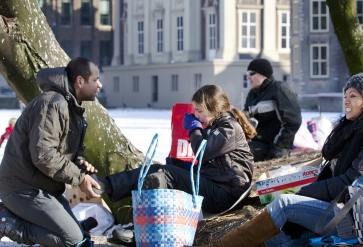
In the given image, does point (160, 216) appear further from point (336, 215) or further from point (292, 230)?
point (336, 215)

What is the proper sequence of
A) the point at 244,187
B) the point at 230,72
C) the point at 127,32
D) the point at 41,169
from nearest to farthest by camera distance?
the point at 41,169
the point at 244,187
the point at 230,72
the point at 127,32

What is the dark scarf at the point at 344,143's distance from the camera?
514 centimetres

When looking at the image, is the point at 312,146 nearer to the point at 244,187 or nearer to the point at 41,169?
the point at 244,187

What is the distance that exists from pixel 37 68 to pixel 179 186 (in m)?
2.04

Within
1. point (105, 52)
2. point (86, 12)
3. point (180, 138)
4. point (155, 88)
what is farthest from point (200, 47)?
point (180, 138)

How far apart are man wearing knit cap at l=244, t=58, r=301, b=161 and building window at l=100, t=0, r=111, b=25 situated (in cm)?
5246

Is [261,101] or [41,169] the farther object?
[261,101]

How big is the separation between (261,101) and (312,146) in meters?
2.40

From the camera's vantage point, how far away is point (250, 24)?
4956 cm

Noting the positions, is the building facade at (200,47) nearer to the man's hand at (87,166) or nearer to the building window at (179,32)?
the building window at (179,32)

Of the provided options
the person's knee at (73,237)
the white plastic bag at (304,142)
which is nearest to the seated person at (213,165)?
the person's knee at (73,237)

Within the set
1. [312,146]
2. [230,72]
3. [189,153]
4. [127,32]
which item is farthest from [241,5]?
[189,153]

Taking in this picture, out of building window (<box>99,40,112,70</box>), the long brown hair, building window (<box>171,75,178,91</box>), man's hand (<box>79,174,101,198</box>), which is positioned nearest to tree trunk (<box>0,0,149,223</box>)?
the long brown hair

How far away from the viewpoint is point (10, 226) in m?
5.46
